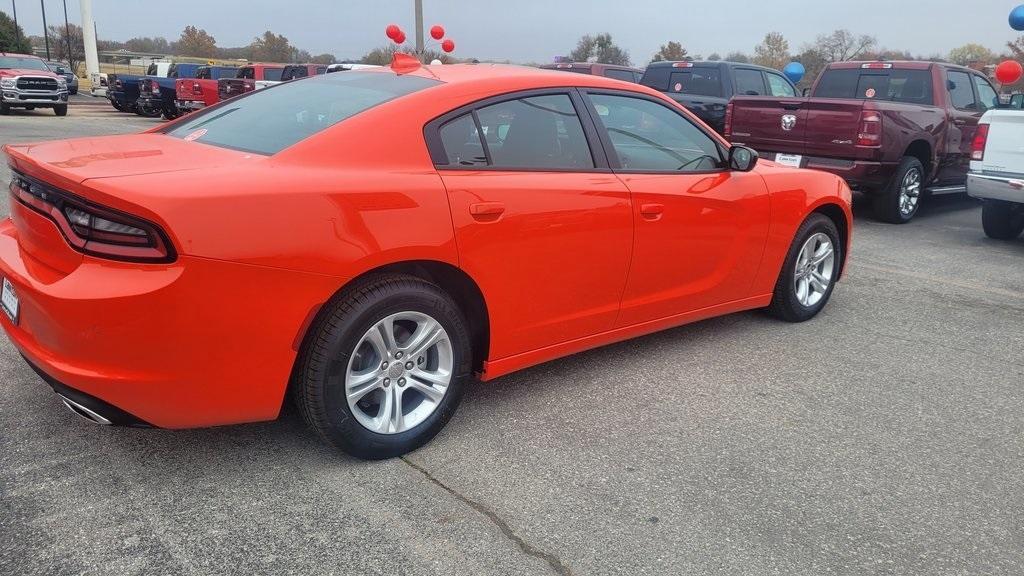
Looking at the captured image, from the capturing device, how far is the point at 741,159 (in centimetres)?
422

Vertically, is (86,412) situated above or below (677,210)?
below

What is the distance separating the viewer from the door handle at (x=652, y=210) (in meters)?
3.70

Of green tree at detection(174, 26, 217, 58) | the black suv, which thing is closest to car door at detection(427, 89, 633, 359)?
the black suv

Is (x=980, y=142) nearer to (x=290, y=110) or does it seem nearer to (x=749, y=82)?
(x=749, y=82)

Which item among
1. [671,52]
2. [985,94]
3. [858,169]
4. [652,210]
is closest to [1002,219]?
[858,169]

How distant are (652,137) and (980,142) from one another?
5.34m

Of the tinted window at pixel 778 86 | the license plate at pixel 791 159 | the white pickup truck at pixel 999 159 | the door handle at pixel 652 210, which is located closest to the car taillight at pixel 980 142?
the white pickup truck at pixel 999 159

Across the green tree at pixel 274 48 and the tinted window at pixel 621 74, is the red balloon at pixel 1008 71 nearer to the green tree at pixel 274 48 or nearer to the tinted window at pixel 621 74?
the tinted window at pixel 621 74

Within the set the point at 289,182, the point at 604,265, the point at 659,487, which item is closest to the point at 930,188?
the point at 604,265

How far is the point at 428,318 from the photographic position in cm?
303

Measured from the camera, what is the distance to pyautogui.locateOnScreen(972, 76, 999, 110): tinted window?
10047 mm

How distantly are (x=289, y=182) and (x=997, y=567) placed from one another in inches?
106

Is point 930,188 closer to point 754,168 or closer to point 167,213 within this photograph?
point 754,168

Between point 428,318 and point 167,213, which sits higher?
point 167,213
